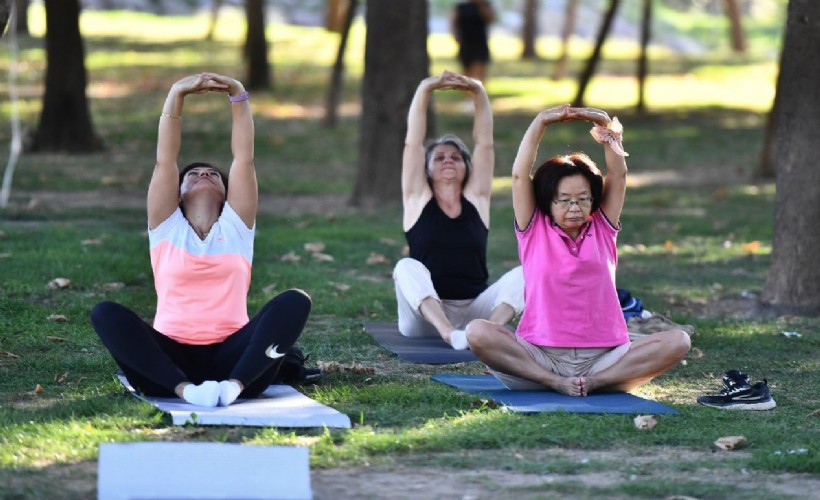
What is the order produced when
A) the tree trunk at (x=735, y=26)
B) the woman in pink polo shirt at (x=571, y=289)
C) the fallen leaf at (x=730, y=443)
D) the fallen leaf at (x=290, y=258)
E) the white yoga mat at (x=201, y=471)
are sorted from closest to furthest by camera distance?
the white yoga mat at (x=201, y=471)
the fallen leaf at (x=730, y=443)
the woman in pink polo shirt at (x=571, y=289)
the fallen leaf at (x=290, y=258)
the tree trunk at (x=735, y=26)

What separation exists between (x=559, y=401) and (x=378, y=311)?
10.5ft

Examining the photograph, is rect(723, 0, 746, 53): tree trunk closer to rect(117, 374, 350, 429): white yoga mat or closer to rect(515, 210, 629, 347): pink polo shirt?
rect(515, 210, 629, 347): pink polo shirt

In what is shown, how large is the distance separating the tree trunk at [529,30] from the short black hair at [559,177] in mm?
27192

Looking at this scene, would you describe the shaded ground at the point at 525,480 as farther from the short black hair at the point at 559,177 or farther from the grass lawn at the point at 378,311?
the short black hair at the point at 559,177

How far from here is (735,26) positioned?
1601 inches

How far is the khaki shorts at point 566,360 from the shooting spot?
22.4 feet

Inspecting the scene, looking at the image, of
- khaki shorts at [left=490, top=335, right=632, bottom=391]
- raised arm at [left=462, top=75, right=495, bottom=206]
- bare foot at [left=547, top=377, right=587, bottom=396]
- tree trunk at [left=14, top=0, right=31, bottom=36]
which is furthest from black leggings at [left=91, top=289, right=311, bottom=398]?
tree trunk at [left=14, top=0, right=31, bottom=36]

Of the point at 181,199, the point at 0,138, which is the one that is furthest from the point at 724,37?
the point at 181,199

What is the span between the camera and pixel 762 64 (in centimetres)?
3516

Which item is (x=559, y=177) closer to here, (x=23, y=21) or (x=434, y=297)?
(x=434, y=297)

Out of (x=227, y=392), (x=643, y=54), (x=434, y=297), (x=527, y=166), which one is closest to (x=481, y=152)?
(x=434, y=297)

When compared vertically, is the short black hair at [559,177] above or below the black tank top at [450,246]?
above

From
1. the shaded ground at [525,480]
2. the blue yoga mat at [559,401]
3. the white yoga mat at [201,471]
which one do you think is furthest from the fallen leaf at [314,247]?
the white yoga mat at [201,471]

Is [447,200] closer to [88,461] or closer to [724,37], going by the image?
[88,461]
